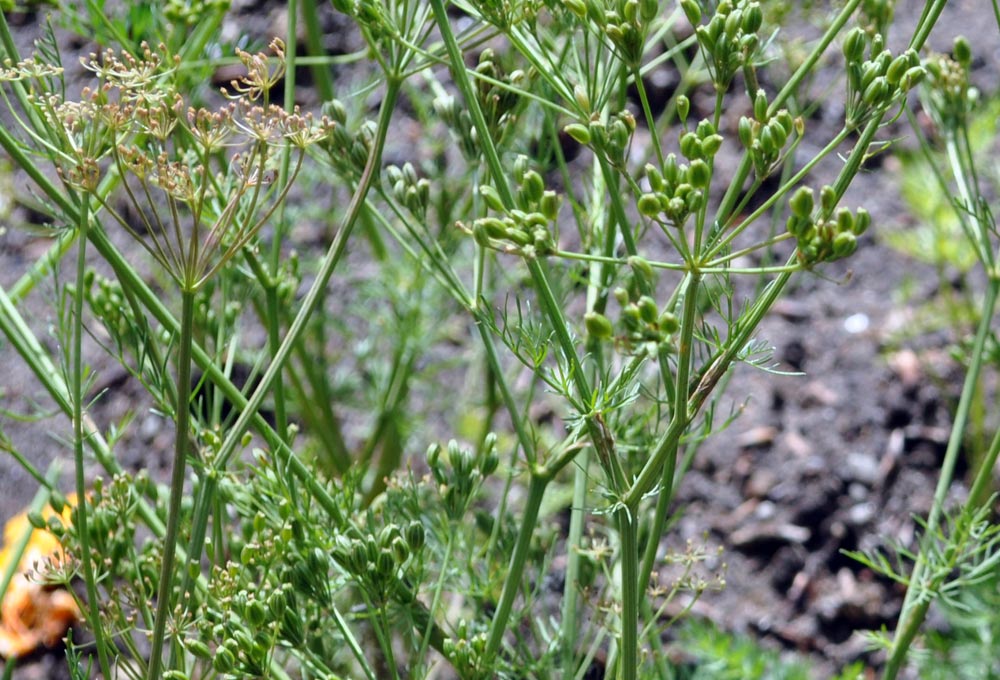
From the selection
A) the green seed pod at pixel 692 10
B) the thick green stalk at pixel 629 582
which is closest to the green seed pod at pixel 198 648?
the thick green stalk at pixel 629 582

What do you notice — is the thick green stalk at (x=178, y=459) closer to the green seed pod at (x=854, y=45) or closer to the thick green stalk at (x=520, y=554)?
the thick green stalk at (x=520, y=554)

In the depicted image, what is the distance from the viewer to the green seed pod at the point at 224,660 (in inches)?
39.1

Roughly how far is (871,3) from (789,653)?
157 centimetres

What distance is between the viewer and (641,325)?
0.85 m

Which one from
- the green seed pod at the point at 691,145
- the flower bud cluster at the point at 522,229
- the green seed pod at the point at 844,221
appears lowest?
the flower bud cluster at the point at 522,229

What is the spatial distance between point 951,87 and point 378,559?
1.04 meters

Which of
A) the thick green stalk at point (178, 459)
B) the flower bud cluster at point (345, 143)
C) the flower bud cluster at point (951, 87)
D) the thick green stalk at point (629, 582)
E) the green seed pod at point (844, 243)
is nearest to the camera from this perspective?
the green seed pod at point (844, 243)

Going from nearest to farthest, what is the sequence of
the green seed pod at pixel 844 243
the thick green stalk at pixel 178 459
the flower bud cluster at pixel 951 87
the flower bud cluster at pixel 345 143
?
the green seed pod at pixel 844 243, the thick green stalk at pixel 178 459, the flower bud cluster at pixel 345 143, the flower bud cluster at pixel 951 87

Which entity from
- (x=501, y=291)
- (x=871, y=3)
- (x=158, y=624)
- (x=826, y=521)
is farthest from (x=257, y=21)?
(x=158, y=624)

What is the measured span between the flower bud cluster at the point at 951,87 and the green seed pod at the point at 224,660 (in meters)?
1.19

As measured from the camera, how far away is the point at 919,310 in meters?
2.97

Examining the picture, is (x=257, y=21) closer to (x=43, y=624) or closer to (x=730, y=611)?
(x=43, y=624)

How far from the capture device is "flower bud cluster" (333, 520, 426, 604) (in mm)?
1093

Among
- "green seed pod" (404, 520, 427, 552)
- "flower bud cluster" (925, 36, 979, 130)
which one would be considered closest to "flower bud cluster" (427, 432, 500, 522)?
"green seed pod" (404, 520, 427, 552)
